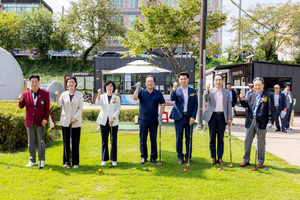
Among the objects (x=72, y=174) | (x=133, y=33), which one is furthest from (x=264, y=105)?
(x=133, y=33)

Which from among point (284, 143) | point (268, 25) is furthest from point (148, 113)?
point (268, 25)

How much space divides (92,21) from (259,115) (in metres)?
35.2

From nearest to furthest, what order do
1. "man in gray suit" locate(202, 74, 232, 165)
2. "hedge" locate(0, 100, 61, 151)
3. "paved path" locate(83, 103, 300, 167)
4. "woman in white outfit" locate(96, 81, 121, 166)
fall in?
"woman in white outfit" locate(96, 81, 121, 166), "man in gray suit" locate(202, 74, 232, 165), "hedge" locate(0, 100, 61, 151), "paved path" locate(83, 103, 300, 167)

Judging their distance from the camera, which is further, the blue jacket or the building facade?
the building facade

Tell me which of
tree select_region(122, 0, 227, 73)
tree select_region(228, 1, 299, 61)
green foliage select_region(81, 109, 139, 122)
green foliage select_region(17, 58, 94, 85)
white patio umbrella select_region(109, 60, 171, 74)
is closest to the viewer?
white patio umbrella select_region(109, 60, 171, 74)

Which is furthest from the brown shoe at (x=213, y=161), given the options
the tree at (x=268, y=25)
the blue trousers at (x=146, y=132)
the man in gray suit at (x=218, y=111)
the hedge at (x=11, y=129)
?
the tree at (x=268, y=25)

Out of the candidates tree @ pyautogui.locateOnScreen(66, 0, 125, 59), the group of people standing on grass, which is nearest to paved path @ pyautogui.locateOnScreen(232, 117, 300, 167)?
the group of people standing on grass

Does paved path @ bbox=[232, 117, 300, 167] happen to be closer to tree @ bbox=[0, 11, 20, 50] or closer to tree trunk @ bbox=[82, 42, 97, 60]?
tree trunk @ bbox=[82, 42, 97, 60]

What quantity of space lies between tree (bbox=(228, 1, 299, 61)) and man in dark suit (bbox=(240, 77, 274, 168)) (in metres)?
23.7

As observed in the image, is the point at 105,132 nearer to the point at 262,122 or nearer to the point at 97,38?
the point at 262,122

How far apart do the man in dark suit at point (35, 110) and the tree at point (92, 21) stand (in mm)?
33310

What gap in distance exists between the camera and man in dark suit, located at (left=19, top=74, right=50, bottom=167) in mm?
4871

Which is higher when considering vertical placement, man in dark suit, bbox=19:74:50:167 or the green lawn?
man in dark suit, bbox=19:74:50:167

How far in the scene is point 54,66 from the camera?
39.3 metres
